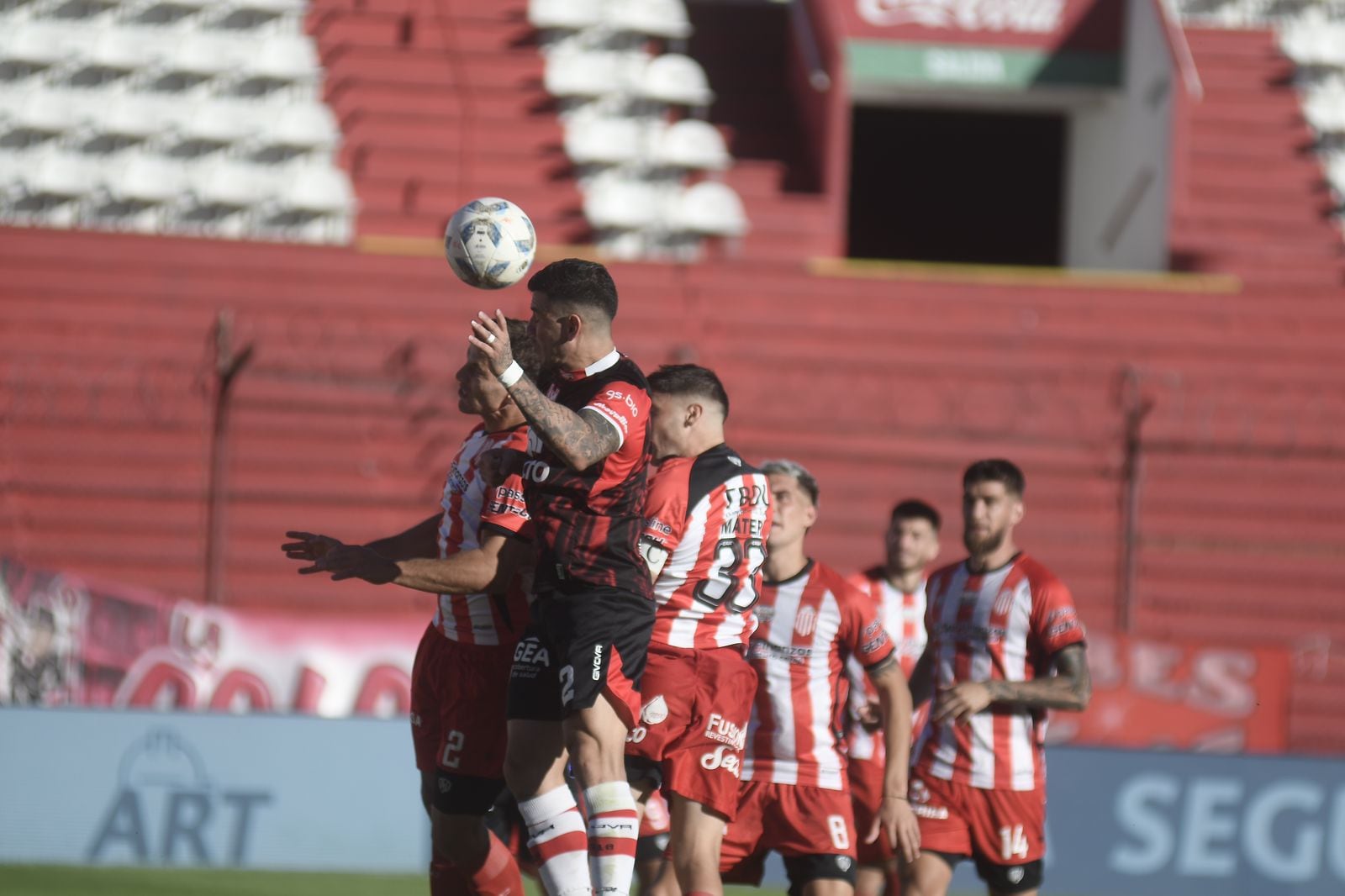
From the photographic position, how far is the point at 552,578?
523 cm

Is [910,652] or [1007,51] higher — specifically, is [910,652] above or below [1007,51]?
below

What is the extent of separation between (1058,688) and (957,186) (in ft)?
52.7

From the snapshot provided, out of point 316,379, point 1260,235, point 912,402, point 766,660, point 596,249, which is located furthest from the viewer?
point 1260,235

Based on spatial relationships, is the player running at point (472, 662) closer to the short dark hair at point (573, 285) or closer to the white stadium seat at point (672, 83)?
the short dark hair at point (573, 285)

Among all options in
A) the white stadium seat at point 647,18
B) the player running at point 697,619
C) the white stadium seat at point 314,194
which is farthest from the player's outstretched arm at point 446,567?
the white stadium seat at point 647,18

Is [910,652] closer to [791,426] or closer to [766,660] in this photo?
[766,660]

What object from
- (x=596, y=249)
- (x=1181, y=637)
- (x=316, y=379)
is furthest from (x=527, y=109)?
(x=1181, y=637)

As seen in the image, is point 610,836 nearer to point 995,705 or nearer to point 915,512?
point 995,705

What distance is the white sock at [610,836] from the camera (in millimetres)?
5059

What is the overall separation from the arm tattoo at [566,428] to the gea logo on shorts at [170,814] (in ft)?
16.6

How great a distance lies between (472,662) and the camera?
5641 millimetres

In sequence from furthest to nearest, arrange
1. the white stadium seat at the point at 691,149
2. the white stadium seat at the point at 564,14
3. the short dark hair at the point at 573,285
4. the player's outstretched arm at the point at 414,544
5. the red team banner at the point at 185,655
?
the white stadium seat at the point at 564,14 → the white stadium seat at the point at 691,149 → the red team banner at the point at 185,655 → the player's outstretched arm at the point at 414,544 → the short dark hair at the point at 573,285

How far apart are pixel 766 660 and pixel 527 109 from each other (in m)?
11.3

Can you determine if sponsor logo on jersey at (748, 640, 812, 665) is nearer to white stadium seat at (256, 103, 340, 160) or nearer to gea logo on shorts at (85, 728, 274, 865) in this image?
gea logo on shorts at (85, 728, 274, 865)
